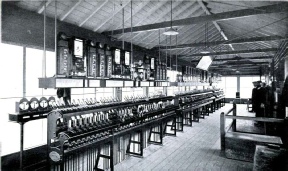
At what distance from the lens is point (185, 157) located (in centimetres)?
571

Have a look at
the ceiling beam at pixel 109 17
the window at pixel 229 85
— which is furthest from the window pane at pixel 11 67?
the window at pixel 229 85

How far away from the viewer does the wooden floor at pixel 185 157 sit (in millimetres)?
5031

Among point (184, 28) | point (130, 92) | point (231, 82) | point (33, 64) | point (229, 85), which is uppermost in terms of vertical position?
point (184, 28)

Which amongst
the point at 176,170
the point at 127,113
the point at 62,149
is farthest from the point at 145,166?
the point at 62,149

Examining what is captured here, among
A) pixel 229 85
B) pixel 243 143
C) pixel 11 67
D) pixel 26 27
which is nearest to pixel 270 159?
pixel 243 143

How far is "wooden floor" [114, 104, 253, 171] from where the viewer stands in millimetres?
5031

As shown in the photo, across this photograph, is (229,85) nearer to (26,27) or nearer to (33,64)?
(33,64)

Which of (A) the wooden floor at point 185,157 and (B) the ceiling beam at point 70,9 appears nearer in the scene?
(A) the wooden floor at point 185,157

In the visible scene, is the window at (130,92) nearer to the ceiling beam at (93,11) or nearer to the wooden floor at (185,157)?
the wooden floor at (185,157)

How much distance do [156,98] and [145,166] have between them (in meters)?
3.05

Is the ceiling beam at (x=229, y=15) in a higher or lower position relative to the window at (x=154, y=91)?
higher

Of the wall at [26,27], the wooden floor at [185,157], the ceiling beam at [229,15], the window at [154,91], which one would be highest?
the ceiling beam at [229,15]

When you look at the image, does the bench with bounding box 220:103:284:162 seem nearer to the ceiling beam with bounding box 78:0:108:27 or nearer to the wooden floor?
the wooden floor

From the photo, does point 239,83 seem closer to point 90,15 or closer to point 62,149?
point 90,15
